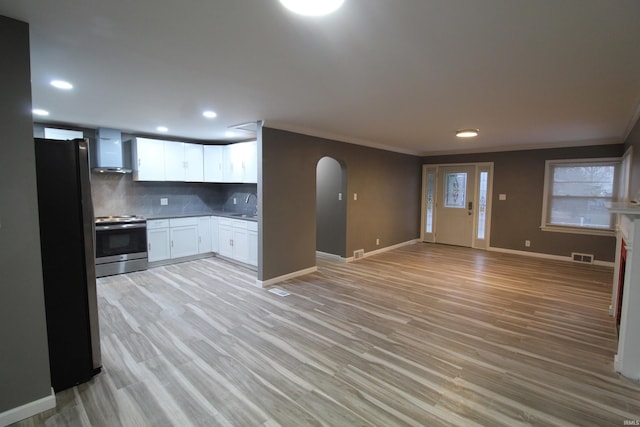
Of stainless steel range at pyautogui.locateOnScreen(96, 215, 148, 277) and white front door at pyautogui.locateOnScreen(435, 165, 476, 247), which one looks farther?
white front door at pyautogui.locateOnScreen(435, 165, 476, 247)

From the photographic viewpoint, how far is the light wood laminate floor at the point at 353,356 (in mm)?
1965

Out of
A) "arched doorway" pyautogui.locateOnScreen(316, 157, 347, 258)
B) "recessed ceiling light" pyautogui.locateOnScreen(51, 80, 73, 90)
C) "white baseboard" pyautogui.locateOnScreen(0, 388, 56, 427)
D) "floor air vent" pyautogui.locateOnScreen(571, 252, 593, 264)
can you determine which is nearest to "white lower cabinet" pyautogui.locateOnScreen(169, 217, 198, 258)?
"arched doorway" pyautogui.locateOnScreen(316, 157, 347, 258)

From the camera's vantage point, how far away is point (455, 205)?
746 cm

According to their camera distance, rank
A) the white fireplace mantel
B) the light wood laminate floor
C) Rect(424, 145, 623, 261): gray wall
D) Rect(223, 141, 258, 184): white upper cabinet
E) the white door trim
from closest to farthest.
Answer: the light wood laminate floor, the white fireplace mantel, Rect(223, 141, 258, 184): white upper cabinet, Rect(424, 145, 623, 261): gray wall, the white door trim

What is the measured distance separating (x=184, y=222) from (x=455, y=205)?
6.20m

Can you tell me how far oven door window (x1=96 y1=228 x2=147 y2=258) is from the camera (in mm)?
4684

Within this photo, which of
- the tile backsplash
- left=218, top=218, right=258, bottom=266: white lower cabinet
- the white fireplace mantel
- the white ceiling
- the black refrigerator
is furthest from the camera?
the tile backsplash

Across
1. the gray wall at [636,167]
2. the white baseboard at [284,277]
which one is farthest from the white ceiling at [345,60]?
the white baseboard at [284,277]

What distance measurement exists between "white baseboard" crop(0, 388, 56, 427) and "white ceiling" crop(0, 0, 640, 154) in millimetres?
2324

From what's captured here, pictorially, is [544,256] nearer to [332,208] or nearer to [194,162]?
[332,208]

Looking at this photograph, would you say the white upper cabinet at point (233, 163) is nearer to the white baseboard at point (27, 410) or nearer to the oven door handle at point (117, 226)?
the oven door handle at point (117, 226)

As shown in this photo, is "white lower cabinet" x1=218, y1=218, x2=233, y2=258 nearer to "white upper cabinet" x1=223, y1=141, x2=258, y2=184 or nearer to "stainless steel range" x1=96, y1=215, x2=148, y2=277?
"white upper cabinet" x1=223, y1=141, x2=258, y2=184

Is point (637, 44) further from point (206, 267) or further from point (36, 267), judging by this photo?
point (206, 267)

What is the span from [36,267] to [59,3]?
4.99 ft
